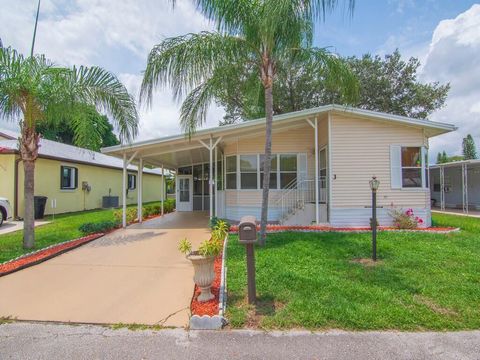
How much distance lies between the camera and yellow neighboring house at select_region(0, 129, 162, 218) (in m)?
13.0

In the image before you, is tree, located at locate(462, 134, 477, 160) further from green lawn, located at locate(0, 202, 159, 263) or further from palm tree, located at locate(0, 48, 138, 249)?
green lawn, located at locate(0, 202, 159, 263)

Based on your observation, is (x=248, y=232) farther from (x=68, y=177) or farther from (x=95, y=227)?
(x=68, y=177)

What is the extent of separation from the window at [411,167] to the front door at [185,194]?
11427mm

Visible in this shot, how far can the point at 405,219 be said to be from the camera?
32.2ft

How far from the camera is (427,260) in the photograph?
6047 millimetres

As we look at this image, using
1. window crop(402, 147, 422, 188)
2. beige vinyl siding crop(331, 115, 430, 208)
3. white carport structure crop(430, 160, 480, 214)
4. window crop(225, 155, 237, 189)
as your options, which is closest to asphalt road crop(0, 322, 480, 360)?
beige vinyl siding crop(331, 115, 430, 208)

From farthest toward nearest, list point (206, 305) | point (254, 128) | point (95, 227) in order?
1. point (254, 128)
2. point (95, 227)
3. point (206, 305)

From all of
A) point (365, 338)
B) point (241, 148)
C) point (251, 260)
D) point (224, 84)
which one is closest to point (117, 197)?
point (241, 148)

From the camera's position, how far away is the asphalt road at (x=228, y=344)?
299 centimetres

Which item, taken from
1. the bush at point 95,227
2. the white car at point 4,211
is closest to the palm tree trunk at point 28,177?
the bush at point 95,227

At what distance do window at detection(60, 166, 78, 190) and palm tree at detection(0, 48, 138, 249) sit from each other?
881cm

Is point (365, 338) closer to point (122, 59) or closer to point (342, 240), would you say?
point (342, 240)

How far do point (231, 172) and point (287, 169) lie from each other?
7.22ft

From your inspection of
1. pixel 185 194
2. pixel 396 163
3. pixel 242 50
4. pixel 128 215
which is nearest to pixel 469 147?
pixel 396 163
